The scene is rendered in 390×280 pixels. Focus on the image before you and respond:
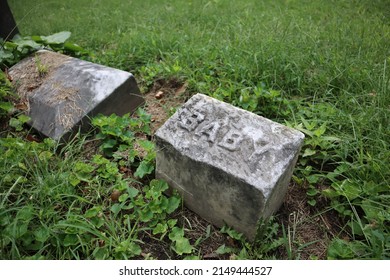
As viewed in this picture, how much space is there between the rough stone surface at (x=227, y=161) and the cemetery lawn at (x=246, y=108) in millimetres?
109

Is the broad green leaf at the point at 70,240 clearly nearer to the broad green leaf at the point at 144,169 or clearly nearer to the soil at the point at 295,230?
the soil at the point at 295,230

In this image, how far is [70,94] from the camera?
2.33 metres

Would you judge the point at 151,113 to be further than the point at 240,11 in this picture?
No

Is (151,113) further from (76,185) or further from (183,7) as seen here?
(183,7)

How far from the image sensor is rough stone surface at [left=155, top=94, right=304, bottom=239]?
1.47 meters

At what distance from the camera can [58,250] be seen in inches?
59.1

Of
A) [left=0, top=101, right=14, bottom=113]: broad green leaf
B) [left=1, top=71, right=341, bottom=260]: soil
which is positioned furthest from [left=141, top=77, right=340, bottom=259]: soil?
[left=0, top=101, right=14, bottom=113]: broad green leaf

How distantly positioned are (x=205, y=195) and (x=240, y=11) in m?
3.52

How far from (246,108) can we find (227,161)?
0.84 metres

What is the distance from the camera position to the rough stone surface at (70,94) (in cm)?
221

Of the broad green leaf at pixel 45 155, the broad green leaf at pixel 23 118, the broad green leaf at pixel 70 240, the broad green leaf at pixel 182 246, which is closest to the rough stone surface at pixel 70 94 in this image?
the broad green leaf at pixel 23 118

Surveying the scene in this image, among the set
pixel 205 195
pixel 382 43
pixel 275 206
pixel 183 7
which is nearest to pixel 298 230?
pixel 275 206

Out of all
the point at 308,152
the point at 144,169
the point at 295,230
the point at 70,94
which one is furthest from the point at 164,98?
the point at 295,230

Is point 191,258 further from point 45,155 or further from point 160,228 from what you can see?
point 45,155
